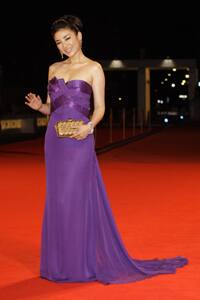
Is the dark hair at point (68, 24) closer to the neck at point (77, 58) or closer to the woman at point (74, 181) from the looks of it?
the woman at point (74, 181)

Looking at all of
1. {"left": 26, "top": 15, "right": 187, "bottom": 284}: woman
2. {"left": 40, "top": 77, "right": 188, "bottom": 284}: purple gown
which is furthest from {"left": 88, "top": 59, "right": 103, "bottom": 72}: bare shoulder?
{"left": 40, "top": 77, "right": 188, "bottom": 284}: purple gown

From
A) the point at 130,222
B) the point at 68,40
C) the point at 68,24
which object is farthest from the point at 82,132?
the point at 130,222

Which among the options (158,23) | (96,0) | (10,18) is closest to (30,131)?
(10,18)

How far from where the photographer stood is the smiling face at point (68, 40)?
595cm

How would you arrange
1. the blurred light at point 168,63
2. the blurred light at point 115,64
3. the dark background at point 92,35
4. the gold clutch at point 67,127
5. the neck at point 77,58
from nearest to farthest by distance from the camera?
the gold clutch at point 67,127 → the neck at point 77,58 → the dark background at point 92,35 → the blurred light at point 168,63 → the blurred light at point 115,64

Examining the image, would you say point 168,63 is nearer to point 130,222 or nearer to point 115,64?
point 115,64

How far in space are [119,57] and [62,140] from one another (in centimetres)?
5459

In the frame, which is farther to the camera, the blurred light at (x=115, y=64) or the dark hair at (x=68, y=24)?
the blurred light at (x=115, y=64)

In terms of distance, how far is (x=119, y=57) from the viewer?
60.0 metres

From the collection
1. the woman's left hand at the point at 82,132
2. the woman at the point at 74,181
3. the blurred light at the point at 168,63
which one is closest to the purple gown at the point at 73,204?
the woman at the point at 74,181

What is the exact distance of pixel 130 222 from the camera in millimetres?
9148

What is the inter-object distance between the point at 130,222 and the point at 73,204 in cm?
325

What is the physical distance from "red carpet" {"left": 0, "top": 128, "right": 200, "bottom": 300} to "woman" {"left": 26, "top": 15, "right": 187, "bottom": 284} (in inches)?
6.9

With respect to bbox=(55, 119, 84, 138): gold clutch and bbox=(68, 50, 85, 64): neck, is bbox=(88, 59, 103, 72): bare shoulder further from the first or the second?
bbox=(55, 119, 84, 138): gold clutch
